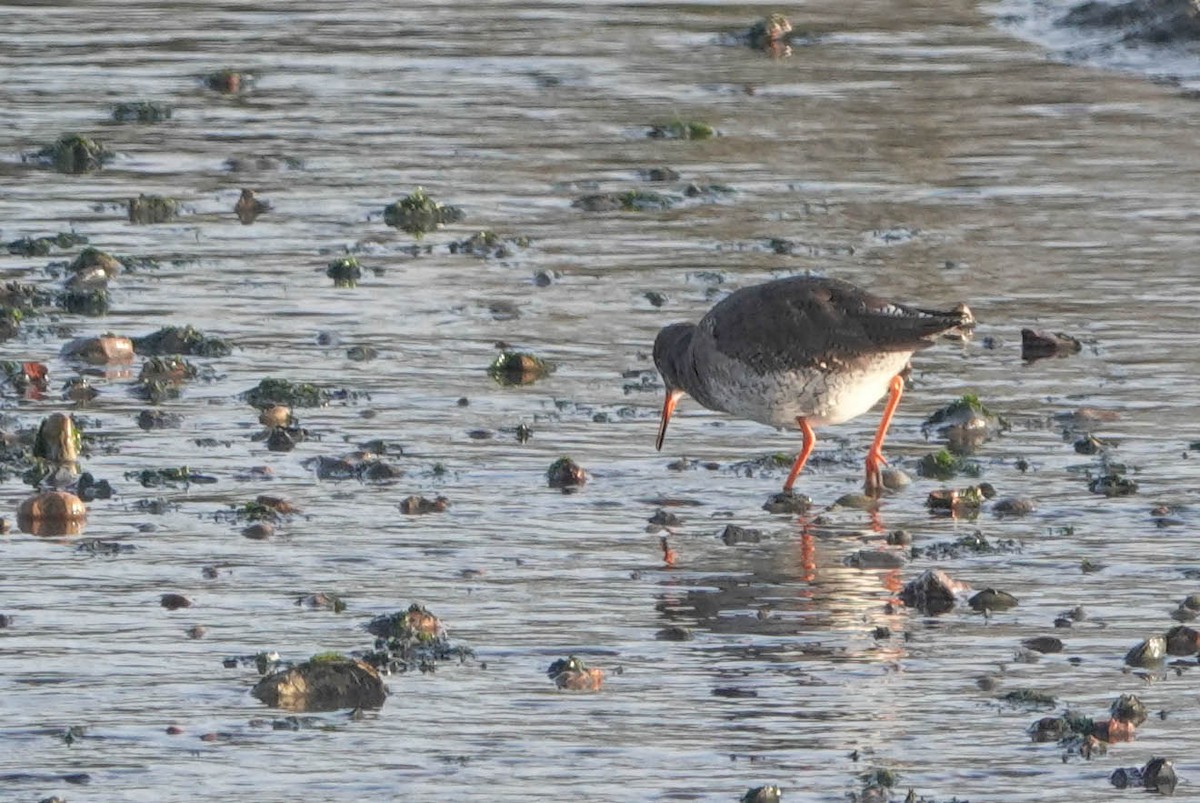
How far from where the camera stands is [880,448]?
10.9 meters

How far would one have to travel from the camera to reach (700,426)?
1166cm

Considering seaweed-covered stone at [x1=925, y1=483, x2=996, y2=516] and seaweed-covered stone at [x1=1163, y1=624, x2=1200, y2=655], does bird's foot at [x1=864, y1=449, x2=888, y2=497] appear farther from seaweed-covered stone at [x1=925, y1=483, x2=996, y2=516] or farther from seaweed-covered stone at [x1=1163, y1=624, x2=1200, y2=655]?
seaweed-covered stone at [x1=1163, y1=624, x2=1200, y2=655]

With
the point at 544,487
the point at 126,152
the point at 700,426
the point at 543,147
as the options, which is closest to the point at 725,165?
the point at 543,147

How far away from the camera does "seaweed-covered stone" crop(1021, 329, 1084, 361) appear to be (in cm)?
1236

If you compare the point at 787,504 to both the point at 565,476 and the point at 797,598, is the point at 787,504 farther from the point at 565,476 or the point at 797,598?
the point at 797,598

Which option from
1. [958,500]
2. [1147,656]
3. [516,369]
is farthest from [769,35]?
[1147,656]

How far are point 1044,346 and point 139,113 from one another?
7.69 m

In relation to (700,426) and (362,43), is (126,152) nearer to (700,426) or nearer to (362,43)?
(362,43)

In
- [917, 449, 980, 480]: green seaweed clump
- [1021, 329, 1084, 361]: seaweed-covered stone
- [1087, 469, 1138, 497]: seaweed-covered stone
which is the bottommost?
[1087, 469, 1138, 497]: seaweed-covered stone

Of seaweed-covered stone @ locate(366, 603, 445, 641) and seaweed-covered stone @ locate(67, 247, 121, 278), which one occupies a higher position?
seaweed-covered stone @ locate(67, 247, 121, 278)

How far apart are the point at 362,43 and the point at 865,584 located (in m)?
12.4

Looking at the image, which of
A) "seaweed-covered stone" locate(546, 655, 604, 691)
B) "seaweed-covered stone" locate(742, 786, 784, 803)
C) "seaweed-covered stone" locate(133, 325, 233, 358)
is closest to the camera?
"seaweed-covered stone" locate(742, 786, 784, 803)

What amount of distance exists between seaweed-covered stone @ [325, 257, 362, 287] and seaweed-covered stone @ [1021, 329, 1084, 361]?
3.47 meters

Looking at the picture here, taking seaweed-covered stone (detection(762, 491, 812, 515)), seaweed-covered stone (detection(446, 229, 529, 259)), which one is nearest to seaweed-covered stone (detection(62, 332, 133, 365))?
seaweed-covered stone (detection(446, 229, 529, 259))
